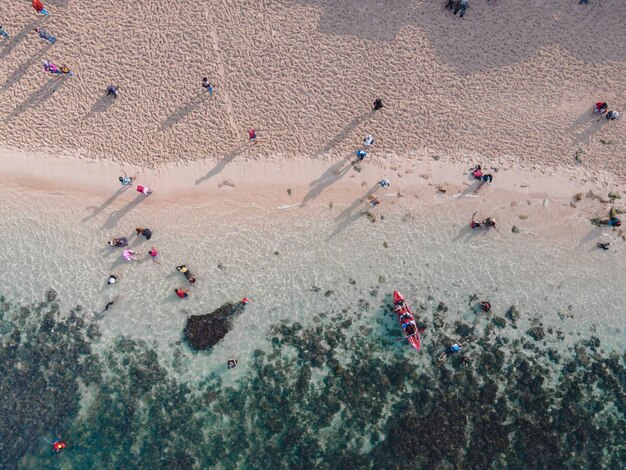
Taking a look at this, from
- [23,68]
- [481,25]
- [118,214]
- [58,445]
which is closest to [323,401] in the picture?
[58,445]

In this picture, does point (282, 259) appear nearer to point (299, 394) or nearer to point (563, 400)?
point (299, 394)

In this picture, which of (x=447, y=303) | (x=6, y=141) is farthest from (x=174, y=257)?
(x=447, y=303)

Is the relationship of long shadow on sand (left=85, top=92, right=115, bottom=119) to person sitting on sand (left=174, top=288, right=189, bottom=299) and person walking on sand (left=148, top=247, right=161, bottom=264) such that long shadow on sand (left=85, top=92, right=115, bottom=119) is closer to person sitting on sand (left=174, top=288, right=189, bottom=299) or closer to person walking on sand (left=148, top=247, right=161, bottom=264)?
person walking on sand (left=148, top=247, right=161, bottom=264)

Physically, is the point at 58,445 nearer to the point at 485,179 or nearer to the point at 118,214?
the point at 118,214

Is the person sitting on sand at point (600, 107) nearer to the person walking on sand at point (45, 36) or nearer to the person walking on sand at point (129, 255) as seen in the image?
the person walking on sand at point (129, 255)

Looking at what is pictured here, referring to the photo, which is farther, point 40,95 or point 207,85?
point 40,95
